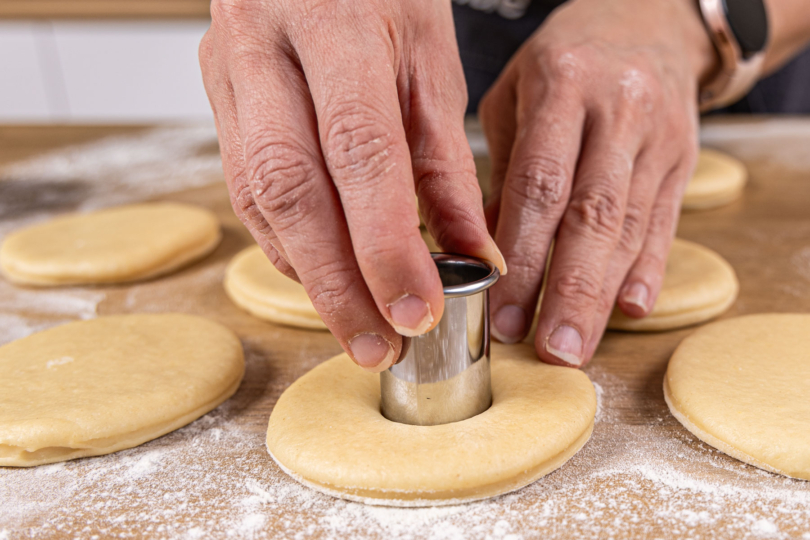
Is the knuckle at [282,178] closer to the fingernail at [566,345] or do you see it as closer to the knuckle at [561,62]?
the fingernail at [566,345]

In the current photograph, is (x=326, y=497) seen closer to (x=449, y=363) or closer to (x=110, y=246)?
(x=449, y=363)

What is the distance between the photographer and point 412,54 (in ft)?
3.12

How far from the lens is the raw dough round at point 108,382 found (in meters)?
1.04

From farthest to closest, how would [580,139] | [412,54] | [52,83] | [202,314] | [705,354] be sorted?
[52,83] < [202,314] < [580,139] < [705,354] < [412,54]

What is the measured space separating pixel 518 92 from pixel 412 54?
0.47m

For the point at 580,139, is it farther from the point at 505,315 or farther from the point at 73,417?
the point at 73,417

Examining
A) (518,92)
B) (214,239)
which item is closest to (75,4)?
(214,239)

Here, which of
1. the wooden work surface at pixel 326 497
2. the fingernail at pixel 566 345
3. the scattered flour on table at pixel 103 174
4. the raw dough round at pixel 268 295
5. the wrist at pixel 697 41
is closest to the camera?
the wooden work surface at pixel 326 497

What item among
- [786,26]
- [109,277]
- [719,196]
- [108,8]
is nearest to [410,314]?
[109,277]

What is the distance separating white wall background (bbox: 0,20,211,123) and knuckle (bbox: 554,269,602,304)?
3.79 m

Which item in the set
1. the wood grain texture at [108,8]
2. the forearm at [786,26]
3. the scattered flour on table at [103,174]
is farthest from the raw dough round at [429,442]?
the wood grain texture at [108,8]

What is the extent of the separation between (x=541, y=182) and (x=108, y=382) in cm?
83

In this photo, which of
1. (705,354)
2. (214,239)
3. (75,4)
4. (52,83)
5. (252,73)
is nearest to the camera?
(252,73)

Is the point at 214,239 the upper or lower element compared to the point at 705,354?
lower
